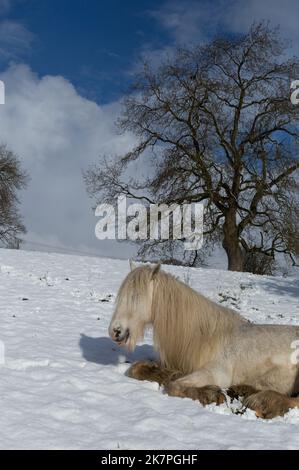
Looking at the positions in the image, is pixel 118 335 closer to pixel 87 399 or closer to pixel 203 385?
pixel 87 399

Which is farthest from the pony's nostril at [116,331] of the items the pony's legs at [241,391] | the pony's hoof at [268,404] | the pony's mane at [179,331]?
the pony's hoof at [268,404]

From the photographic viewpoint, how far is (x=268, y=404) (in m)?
5.08

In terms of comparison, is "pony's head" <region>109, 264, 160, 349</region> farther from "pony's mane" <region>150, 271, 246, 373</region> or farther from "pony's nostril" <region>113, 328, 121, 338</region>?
"pony's mane" <region>150, 271, 246, 373</region>

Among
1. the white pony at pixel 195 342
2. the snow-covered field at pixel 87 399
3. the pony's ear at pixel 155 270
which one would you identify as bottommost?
the snow-covered field at pixel 87 399

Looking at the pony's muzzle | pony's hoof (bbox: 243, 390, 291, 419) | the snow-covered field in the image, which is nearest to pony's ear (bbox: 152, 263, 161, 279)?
the pony's muzzle

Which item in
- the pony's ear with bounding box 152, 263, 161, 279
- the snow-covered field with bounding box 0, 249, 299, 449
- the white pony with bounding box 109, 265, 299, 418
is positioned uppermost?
the pony's ear with bounding box 152, 263, 161, 279

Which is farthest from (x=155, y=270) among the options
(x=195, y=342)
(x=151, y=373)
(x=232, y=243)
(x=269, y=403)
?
(x=232, y=243)

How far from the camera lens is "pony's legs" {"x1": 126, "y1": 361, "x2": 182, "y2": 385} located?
18.8 ft

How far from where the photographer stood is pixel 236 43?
85.2ft

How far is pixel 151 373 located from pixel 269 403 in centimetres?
141

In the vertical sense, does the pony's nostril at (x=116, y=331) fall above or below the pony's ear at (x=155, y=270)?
below

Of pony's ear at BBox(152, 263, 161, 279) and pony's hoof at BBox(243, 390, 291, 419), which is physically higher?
pony's ear at BBox(152, 263, 161, 279)

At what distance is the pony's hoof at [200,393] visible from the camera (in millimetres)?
5188

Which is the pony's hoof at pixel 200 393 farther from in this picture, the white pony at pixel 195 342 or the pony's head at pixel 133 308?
the pony's head at pixel 133 308
